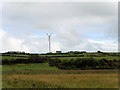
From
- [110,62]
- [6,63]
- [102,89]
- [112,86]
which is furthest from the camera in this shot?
[6,63]

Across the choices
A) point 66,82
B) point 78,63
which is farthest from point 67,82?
point 78,63

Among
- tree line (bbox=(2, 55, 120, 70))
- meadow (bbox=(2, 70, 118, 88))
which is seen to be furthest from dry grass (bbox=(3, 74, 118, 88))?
tree line (bbox=(2, 55, 120, 70))

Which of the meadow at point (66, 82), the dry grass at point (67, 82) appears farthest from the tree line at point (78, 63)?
the dry grass at point (67, 82)

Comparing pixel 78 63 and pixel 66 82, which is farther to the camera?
pixel 78 63

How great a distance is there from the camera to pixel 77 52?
8038 centimetres

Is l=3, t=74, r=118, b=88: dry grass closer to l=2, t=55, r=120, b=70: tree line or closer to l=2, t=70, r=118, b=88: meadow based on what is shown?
l=2, t=70, r=118, b=88: meadow

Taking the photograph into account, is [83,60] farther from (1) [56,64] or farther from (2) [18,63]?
(2) [18,63]

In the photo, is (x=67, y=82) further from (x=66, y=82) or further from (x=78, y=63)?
(x=78, y=63)

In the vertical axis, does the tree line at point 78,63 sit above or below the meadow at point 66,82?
below

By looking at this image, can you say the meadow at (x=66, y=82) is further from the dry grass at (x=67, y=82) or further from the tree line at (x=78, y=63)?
the tree line at (x=78, y=63)

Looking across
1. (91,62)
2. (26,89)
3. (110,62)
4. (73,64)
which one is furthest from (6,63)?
(26,89)

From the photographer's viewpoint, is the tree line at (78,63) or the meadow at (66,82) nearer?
the meadow at (66,82)

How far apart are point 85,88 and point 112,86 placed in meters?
2.33

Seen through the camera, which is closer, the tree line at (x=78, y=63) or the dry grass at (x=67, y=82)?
the dry grass at (x=67, y=82)
